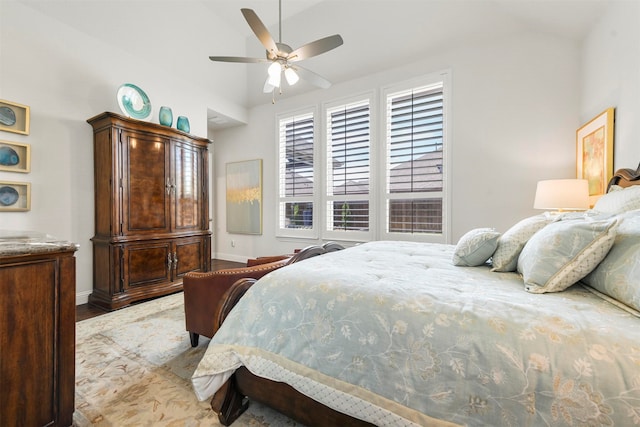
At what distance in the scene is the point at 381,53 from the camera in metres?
3.76

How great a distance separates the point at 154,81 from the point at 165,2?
3.29 ft

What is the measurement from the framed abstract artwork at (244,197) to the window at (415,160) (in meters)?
2.42

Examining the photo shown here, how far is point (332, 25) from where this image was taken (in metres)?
3.80

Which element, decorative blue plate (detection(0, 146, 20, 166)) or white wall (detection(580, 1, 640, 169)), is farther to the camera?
decorative blue plate (detection(0, 146, 20, 166))

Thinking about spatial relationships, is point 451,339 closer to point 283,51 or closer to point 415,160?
point 283,51

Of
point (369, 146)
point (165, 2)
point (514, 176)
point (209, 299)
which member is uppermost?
point (165, 2)

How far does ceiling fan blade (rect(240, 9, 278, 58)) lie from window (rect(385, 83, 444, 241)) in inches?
79.9

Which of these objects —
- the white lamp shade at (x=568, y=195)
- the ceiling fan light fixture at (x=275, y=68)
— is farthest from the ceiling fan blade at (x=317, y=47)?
the white lamp shade at (x=568, y=195)

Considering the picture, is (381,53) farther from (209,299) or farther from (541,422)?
(541,422)

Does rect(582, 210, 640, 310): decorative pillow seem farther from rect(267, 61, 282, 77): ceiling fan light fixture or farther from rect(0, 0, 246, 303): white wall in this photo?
rect(0, 0, 246, 303): white wall

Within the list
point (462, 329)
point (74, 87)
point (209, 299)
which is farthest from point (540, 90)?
point (74, 87)

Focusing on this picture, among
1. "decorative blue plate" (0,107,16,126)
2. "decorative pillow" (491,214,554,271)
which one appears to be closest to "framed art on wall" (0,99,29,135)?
"decorative blue plate" (0,107,16,126)

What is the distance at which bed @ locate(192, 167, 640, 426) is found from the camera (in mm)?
738

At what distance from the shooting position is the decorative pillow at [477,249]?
156cm
